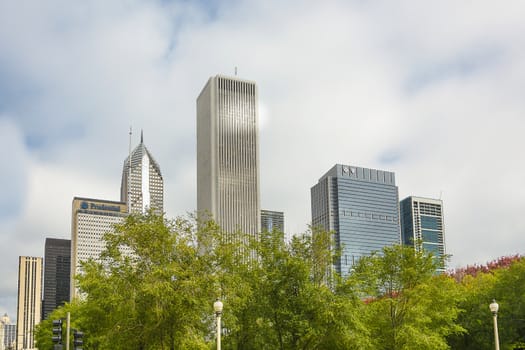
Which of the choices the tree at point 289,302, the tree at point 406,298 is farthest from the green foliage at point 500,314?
the tree at point 289,302

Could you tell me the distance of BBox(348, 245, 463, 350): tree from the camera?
49.8m

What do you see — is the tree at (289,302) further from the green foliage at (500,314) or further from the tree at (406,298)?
the green foliage at (500,314)

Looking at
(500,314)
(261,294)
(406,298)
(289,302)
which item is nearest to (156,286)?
(261,294)

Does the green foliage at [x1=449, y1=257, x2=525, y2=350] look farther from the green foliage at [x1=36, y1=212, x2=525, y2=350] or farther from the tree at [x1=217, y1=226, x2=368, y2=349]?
the tree at [x1=217, y1=226, x2=368, y2=349]

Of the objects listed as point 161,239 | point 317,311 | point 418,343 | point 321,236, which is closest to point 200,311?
point 161,239

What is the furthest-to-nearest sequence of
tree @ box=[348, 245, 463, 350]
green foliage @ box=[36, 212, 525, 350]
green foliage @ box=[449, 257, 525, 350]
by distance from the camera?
green foliage @ box=[449, 257, 525, 350], tree @ box=[348, 245, 463, 350], green foliage @ box=[36, 212, 525, 350]

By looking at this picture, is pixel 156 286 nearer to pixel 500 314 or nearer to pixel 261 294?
pixel 261 294

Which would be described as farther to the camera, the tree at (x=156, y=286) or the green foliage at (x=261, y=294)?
the green foliage at (x=261, y=294)

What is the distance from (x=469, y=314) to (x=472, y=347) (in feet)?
10.2

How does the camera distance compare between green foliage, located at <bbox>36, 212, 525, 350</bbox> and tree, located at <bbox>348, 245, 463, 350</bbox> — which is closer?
green foliage, located at <bbox>36, 212, 525, 350</bbox>

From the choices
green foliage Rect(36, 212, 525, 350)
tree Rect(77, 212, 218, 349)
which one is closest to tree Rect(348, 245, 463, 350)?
green foliage Rect(36, 212, 525, 350)

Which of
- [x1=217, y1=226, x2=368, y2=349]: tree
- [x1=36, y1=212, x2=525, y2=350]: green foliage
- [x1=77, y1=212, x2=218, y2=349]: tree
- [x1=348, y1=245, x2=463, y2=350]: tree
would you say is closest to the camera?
[x1=77, y1=212, x2=218, y2=349]: tree

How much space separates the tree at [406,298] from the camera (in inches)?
1960

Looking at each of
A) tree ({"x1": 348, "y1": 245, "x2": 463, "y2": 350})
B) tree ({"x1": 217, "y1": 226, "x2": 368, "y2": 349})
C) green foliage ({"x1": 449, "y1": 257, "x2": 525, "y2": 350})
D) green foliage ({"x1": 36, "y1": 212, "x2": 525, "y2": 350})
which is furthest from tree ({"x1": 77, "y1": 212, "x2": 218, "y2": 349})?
green foliage ({"x1": 449, "y1": 257, "x2": 525, "y2": 350})
